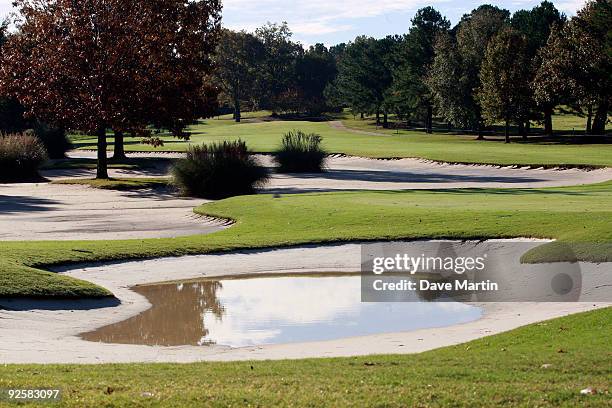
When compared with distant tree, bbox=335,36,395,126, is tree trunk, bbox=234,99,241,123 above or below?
below

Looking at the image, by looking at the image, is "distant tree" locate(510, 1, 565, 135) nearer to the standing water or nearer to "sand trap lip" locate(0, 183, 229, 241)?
"sand trap lip" locate(0, 183, 229, 241)

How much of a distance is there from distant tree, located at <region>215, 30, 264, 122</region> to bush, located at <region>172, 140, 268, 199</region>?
394 ft

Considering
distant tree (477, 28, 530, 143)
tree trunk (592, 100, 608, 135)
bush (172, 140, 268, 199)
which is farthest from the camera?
tree trunk (592, 100, 608, 135)

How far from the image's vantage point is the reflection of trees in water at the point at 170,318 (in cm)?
1636

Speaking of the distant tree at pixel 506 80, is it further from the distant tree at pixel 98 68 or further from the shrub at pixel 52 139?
the distant tree at pixel 98 68

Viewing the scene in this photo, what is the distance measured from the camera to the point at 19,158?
5547 centimetres

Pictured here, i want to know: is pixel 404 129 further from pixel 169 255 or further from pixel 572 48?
pixel 169 255

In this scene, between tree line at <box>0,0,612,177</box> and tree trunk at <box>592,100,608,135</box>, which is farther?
tree trunk at <box>592,100,608,135</box>

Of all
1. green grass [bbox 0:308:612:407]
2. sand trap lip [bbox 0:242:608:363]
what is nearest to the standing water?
sand trap lip [bbox 0:242:608:363]

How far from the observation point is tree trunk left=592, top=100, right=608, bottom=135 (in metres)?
90.6

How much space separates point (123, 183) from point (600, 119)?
2239 inches

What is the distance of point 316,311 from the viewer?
1853cm

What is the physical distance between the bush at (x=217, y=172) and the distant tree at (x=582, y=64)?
4761 cm

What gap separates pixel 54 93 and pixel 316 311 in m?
34.3
